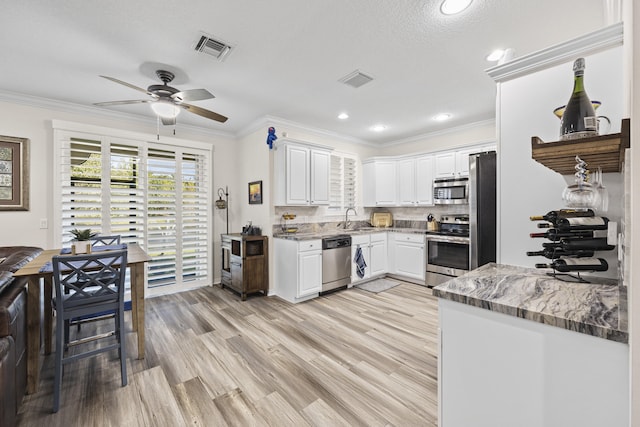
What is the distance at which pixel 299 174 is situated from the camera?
4172mm

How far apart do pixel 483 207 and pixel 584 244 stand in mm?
1473

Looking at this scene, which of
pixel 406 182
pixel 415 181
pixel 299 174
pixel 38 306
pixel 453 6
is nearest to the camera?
pixel 453 6

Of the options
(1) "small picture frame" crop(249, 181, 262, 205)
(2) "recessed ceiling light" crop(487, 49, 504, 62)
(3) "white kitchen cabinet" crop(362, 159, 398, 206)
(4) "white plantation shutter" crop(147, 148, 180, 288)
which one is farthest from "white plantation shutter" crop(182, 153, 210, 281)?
(2) "recessed ceiling light" crop(487, 49, 504, 62)

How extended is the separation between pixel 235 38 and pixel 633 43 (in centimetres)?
235

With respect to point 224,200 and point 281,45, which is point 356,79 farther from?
point 224,200

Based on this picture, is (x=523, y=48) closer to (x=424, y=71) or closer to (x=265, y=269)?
(x=424, y=71)

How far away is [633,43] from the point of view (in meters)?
0.66

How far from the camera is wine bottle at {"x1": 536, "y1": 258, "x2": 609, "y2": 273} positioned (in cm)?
129

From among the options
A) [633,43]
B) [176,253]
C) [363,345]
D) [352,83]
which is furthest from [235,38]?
[176,253]

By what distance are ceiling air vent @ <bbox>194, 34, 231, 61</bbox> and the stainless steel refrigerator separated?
259 centimetres

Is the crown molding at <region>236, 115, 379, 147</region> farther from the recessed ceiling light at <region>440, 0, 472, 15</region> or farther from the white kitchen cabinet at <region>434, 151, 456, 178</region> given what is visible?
the recessed ceiling light at <region>440, 0, 472, 15</region>

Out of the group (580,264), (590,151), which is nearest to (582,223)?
(580,264)

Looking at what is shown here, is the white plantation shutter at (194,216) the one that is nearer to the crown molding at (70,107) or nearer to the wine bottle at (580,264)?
the crown molding at (70,107)

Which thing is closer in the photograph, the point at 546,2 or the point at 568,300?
the point at 568,300
